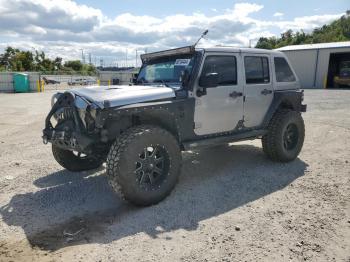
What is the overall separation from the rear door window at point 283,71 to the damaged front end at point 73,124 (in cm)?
350

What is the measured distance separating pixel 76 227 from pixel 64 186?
1366mm

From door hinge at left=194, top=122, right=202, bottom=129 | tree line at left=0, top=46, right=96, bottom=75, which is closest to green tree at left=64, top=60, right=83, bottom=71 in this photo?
tree line at left=0, top=46, right=96, bottom=75

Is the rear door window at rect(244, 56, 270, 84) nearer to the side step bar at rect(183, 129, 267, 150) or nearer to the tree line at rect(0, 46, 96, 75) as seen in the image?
the side step bar at rect(183, 129, 267, 150)

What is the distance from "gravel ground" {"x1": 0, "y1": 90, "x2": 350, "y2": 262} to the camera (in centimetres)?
325

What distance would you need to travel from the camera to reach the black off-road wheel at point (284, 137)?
580 centimetres

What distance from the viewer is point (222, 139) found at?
514 cm

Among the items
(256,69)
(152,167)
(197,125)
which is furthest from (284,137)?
(152,167)

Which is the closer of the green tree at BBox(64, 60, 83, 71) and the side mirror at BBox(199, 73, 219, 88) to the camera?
the side mirror at BBox(199, 73, 219, 88)

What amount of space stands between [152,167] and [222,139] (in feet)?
4.63

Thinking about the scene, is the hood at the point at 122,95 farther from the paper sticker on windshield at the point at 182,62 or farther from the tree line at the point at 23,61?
the tree line at the point at 23,61

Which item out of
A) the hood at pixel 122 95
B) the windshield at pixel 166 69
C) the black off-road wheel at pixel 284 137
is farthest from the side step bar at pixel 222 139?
the windshield at pixel 166 69

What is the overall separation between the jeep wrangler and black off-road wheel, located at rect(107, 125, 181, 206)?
0.01 m

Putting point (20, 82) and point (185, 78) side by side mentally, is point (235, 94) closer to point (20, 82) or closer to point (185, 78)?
point (185, 78)

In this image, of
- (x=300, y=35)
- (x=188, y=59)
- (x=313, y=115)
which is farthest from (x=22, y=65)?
(x=188, y=59)
